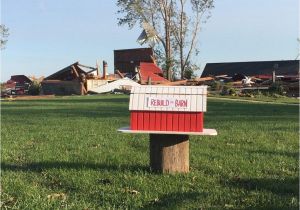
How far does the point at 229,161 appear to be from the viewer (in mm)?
7000

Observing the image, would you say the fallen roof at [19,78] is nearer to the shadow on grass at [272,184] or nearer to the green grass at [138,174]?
the green grass at [138,174]

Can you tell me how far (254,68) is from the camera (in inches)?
2997

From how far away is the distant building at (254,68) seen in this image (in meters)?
70.3

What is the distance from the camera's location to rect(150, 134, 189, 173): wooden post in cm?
616

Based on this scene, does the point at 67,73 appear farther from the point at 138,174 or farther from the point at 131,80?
the point at 138,174

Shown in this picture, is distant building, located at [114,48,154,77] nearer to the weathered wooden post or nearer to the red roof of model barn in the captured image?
the red roof of model barn

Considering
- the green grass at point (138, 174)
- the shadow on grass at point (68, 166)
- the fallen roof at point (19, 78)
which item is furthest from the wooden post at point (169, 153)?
the fallen roof at point (19, 78)

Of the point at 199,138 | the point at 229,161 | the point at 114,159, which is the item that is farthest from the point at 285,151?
the point at 114,159

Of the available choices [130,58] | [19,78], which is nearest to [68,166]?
[130,58]

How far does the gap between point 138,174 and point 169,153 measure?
449mm

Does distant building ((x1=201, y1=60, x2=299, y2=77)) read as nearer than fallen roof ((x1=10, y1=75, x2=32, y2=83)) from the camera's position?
No

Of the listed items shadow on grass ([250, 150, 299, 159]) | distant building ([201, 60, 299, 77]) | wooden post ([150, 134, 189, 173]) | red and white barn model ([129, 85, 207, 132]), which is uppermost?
distant building ([201, 60, 299, 77])

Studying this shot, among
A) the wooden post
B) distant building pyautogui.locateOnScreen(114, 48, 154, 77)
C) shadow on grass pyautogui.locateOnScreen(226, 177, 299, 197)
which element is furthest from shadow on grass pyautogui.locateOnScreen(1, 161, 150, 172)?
distant building pyautogui.locateOnScreen(114, 48, 154, 77)

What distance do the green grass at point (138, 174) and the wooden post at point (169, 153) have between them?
0.50 feet
